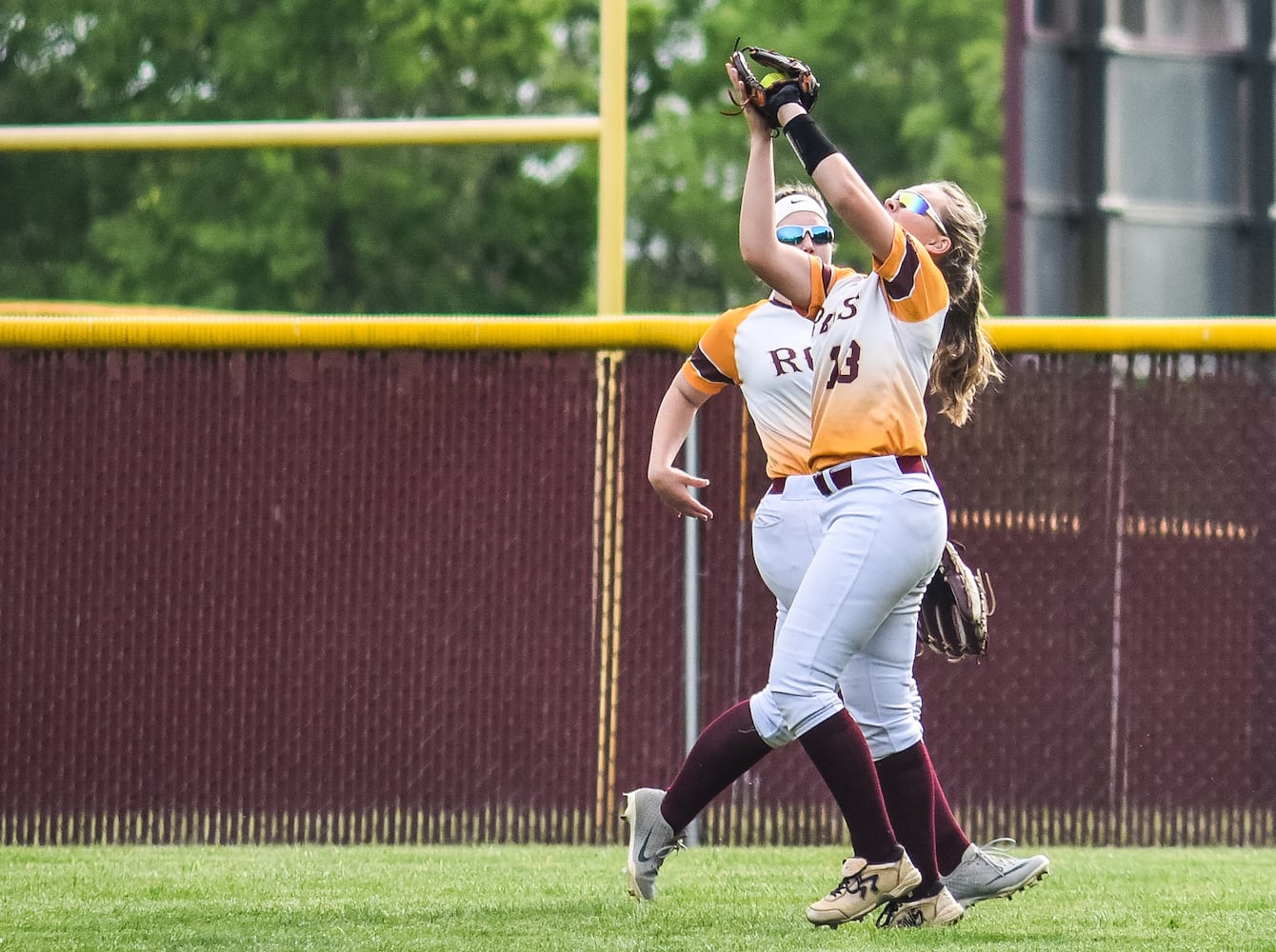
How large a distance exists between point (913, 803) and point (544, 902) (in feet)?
3.16

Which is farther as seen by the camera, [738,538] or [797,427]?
[738,538]

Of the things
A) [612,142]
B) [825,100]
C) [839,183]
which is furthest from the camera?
[825,100]

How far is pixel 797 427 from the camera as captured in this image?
15.7 feet

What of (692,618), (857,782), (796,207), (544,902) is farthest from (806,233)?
(692,618)

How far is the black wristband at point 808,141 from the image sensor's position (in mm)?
4197

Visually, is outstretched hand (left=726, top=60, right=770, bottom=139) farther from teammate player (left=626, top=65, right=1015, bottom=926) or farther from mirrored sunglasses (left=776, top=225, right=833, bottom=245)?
mirrored sunglasses (left=776, top=225, right=833, bottom=245)

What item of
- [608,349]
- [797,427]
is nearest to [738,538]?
[608,349]

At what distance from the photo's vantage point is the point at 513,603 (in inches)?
259

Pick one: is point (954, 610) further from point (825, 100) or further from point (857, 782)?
point (825, 100)

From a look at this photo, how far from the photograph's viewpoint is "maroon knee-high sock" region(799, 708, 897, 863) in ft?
14.4

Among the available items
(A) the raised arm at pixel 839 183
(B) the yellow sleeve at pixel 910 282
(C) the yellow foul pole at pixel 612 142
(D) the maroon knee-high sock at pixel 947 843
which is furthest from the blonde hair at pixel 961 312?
(C) the yellow foul pole at pixel 612 142

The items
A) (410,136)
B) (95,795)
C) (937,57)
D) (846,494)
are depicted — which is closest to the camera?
(846,494)

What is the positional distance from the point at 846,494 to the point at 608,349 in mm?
2369

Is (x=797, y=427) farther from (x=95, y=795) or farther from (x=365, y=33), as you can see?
(x=365, y=33)
